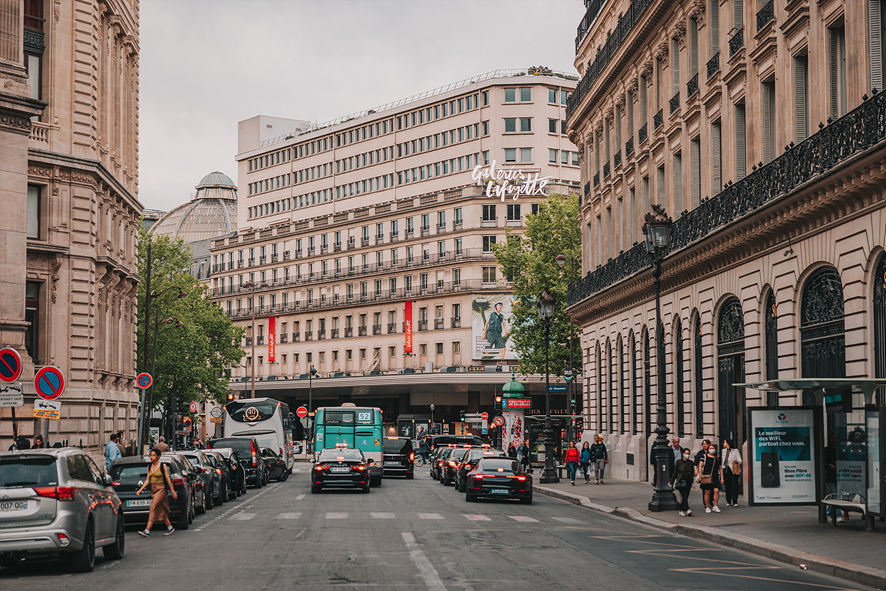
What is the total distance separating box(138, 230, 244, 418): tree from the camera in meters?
79.1

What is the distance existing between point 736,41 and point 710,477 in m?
13.0

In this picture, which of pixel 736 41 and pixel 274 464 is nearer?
pixel 736 41

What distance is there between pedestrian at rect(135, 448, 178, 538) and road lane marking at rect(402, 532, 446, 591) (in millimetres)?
4867

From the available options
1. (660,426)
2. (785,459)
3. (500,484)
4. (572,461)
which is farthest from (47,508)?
(572,461)

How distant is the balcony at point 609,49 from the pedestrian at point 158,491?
Answer: 2708cm

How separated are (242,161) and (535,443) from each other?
8525 centimetres

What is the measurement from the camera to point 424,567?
54.4 feet

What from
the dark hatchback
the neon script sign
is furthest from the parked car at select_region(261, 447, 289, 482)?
the neon script sign

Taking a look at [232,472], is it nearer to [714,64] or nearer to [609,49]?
[714,64]

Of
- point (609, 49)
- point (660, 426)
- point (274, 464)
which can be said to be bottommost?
point (274, 464)

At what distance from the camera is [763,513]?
88.2ft

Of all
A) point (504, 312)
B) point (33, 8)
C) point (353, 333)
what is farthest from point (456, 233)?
point (33, 8)

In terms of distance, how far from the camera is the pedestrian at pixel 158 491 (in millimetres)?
23000

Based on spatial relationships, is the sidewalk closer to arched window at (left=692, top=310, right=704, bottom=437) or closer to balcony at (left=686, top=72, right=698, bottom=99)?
arched window at (left=692, top=310, right=704, bottom=437)
